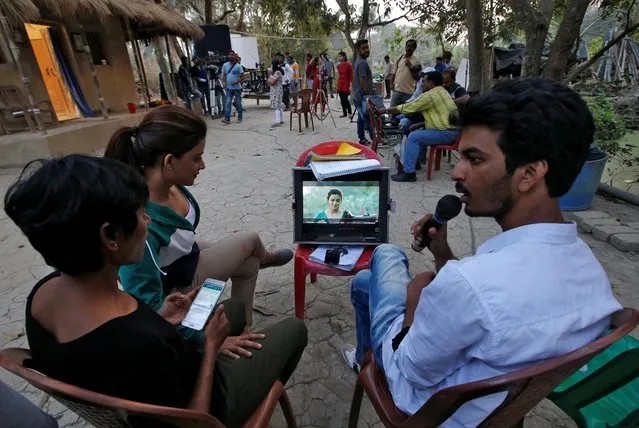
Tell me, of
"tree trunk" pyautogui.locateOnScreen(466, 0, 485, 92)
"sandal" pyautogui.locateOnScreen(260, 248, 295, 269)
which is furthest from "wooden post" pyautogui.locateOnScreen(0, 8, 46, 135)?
"tree trunk" pyautogui.locateOnScreen(466, 0, 485, 92)

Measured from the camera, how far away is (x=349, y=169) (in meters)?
2.11

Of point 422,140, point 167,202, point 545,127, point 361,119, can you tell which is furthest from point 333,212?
point 361,119

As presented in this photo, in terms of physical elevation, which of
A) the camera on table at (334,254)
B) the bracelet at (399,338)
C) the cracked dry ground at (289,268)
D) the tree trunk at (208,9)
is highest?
the tree trunk at (208,9)

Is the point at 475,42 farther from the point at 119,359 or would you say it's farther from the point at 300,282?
the point at 119,359

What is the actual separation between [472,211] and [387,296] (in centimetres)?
56

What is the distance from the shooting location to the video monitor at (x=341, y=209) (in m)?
2.20

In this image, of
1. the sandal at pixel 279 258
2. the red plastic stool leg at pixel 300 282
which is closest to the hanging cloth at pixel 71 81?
the sandal at pixel 279 258

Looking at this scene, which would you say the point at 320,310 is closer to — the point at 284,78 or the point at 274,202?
the point at 274,202

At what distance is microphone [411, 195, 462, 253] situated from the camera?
1.54 m

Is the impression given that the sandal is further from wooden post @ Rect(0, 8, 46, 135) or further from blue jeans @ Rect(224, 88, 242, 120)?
blue jeans @ Rect(224, 88, 242, 120)

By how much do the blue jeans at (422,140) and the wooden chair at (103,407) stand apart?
14.7ft

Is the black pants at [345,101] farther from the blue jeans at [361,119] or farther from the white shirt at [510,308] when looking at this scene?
the white shirt at [510,308]

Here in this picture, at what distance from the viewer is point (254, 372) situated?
1332 mm

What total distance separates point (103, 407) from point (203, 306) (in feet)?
1.84
